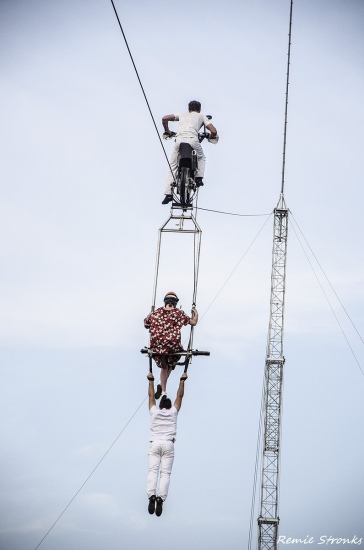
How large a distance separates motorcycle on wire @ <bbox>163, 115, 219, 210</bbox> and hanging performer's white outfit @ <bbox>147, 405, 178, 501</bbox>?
12.3 ft

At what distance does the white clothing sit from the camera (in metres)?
10.0

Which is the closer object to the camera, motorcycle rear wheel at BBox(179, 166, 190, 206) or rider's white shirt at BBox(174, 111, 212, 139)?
rider's white shirt at BBox(174, 111, 212, 139)

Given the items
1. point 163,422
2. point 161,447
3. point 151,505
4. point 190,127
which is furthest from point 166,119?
point 151,505

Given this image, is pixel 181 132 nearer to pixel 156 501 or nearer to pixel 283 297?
pixel 156 501

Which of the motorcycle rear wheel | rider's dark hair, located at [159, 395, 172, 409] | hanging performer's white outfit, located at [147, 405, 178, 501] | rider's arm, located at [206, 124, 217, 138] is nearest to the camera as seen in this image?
hanging performer's white outfit, located at [147, 405, 178, 501]

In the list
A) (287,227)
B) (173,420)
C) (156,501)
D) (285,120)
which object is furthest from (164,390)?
(287,227)

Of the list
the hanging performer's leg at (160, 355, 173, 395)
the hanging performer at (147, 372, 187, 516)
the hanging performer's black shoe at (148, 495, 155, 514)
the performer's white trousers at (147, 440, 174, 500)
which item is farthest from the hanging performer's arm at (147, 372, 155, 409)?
the hanging performer's black shoe at (148, 495, 155, 514)

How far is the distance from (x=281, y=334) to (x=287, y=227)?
4029 millimetres

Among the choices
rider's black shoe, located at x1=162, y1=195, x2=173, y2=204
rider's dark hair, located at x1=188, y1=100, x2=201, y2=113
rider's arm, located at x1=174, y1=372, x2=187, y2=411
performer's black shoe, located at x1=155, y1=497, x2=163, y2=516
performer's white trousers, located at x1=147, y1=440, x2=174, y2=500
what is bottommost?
performer's black shoe, located at x1=155, y1=497, x2=163, y2=516

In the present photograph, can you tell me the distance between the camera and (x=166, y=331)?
33.9ft

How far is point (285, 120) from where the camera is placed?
24406 mm

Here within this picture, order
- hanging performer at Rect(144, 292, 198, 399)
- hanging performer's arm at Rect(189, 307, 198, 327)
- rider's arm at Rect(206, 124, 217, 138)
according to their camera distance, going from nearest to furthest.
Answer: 1. hanging performer at Rect(144, 292, 198, 399)
2. hanging performer's arm at Rect(189, 307, 198, 327)
3. rider's arm at Rect(206, 124, 217, 138)

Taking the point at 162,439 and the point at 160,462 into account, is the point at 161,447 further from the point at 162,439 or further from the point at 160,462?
the point at 160,462

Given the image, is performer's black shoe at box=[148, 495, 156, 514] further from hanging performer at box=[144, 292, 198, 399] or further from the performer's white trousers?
hanging performer at box=[144, 292, 198, 399]
